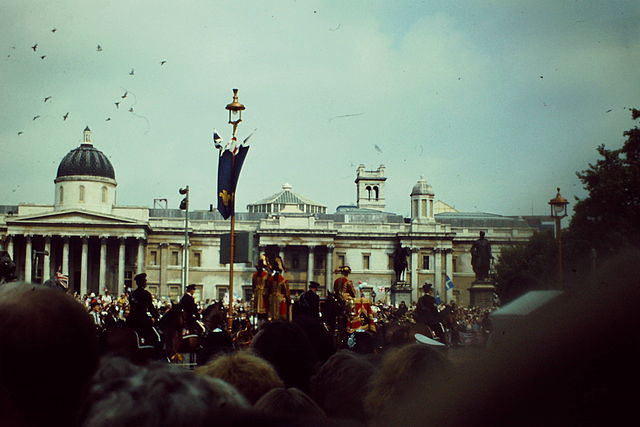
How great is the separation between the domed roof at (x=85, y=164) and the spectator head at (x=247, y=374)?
293 ft

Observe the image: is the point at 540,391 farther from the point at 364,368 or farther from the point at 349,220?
the point at 349,220

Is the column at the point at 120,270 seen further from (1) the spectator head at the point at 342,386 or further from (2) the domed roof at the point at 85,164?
(1) the spectator head at the point at 342,386

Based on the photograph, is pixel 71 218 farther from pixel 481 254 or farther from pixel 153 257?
pixel 481 254

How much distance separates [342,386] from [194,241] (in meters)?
88.2

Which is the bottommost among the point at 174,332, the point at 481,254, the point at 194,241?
the point at 174,332

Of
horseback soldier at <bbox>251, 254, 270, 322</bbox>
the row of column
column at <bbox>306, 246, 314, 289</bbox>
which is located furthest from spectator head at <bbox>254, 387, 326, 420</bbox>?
column at <bbox>306, 246, 314, 289</bbox>

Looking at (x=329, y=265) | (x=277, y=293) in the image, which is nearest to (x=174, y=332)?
(x=277, y=293)

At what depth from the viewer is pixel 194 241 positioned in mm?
91500

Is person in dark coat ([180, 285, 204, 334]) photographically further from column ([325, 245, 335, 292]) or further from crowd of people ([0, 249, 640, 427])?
column ([325, 245, 335, 292])

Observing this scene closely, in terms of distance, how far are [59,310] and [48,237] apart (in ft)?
289

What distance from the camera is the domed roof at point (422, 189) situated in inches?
3674

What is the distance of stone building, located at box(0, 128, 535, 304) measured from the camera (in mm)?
86750

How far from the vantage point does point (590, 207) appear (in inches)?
931

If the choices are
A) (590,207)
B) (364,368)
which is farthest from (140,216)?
(364,368)
